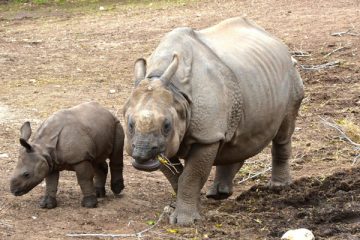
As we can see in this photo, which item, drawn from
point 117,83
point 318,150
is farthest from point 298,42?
point 318,150

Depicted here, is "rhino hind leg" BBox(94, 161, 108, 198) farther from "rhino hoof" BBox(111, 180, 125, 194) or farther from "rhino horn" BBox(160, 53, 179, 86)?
"rhino horn" BBox(160, 53, 179, 86)

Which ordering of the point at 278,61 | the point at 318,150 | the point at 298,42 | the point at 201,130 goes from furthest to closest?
the point at 298,42
the point at 318,150
the point at 278,61
the point at 201,130

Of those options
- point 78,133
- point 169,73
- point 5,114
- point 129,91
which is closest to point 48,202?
point 78,133

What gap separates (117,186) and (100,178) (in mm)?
147

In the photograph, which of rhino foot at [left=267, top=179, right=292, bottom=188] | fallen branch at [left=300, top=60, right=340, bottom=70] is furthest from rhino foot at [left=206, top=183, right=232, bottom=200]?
fallen branch at [left=300, top=60, right=340, bottom=70]

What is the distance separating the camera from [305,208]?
6570mm

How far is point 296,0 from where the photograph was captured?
1697 cm

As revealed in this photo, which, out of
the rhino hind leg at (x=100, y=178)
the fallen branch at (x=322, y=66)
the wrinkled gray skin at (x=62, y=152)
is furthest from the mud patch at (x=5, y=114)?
the fallen branch at (x=322, y=66)

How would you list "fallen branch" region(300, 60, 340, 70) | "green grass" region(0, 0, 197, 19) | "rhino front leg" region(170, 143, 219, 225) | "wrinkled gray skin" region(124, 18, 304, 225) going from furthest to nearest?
"green grass" region(0, 0, 197, 19) → "fallen branch" region(300, 60, 340, 70) → "rhino front leg" region(170, 143, 219, 225) → "wrinkled gray skin" region(124, 18, 304, 225)

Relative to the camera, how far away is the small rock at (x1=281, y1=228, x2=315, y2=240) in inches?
219

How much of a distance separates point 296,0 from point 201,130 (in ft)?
37.0

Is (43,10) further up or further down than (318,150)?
further down

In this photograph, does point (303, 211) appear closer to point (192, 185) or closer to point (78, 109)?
point (192, 185)

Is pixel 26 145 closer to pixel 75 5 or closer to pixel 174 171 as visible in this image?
pixel 174 171
